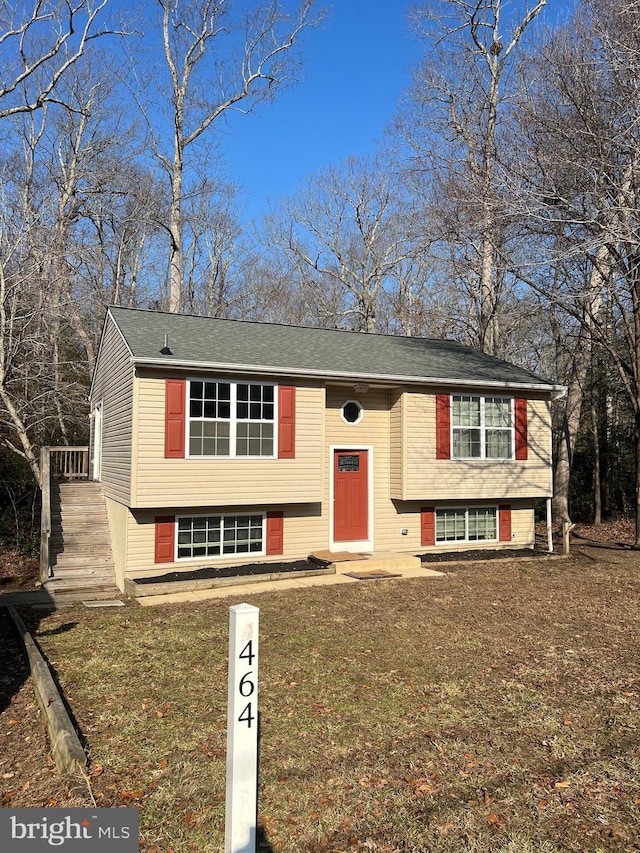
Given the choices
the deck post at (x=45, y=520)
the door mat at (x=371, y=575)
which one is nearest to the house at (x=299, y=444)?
the deck post at (x=45, y=520)

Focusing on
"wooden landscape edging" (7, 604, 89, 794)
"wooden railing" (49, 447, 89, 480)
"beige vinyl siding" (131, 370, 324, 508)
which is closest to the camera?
"wooden landscape edging" (7, 604, 89, 794)

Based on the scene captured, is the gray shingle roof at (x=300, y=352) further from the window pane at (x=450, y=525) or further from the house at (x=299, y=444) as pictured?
the window pane at (x=450, y=525)

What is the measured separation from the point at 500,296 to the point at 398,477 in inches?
487

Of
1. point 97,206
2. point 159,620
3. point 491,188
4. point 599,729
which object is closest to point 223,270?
point 97,206

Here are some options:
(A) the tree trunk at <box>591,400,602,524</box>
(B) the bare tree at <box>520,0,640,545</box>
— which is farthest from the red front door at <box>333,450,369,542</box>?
(A) the tree trunk at <box>591,400,602,524</box>

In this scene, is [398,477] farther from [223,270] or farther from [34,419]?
[223,270]

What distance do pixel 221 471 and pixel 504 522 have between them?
7653 mm

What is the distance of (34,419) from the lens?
18578mm

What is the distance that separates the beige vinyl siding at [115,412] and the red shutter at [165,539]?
80cm

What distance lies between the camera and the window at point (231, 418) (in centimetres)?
1159

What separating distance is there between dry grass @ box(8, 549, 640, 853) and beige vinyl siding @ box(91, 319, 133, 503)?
3.39m

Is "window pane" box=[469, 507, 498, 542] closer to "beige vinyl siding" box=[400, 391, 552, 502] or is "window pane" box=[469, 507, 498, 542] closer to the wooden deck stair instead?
"beige vinyl siding" box=[400, 391, 552, 502]

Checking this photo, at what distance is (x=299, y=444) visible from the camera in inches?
493

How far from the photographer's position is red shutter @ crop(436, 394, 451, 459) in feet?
45.7
